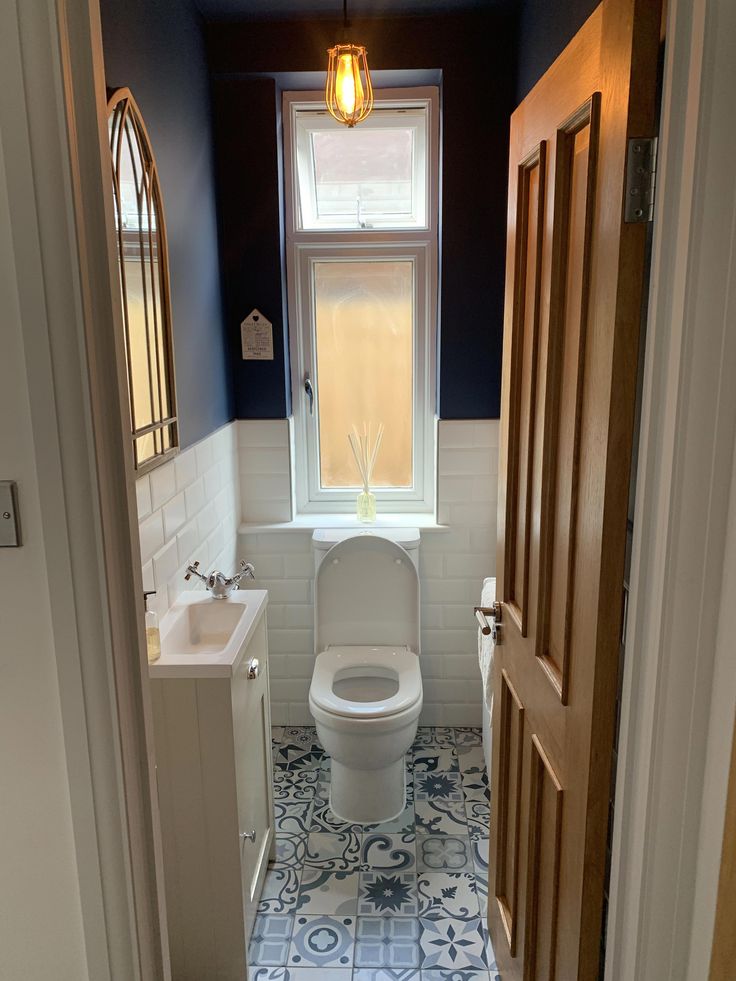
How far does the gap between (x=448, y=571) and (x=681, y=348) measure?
2.19 m

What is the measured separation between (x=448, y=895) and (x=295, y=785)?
741 millimetres

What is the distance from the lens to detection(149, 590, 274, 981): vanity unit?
5.75 ft

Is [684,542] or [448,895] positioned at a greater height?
[684,542]

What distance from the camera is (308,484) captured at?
3.31 m

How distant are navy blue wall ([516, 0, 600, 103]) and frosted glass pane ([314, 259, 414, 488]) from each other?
851 millimetres

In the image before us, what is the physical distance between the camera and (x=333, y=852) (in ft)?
8.06

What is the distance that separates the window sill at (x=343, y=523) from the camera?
3.06 meters

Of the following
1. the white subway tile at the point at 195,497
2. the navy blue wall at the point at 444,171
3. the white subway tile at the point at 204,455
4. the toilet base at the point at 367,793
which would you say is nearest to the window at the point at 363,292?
the navy blue wall at the point at 444,171

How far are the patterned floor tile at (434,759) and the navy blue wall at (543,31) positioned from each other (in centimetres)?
240

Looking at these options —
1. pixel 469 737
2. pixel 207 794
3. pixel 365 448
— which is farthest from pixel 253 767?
pixel 365 448

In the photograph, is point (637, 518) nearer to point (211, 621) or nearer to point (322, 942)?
point (211, 621)

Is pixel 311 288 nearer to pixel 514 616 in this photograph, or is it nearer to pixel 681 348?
pixel 514 616

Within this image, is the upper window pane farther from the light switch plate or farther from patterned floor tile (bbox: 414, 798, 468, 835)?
the light switch plate

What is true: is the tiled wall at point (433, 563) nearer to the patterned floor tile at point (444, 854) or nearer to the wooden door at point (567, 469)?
the patterned floor tile at point (444, 854)
